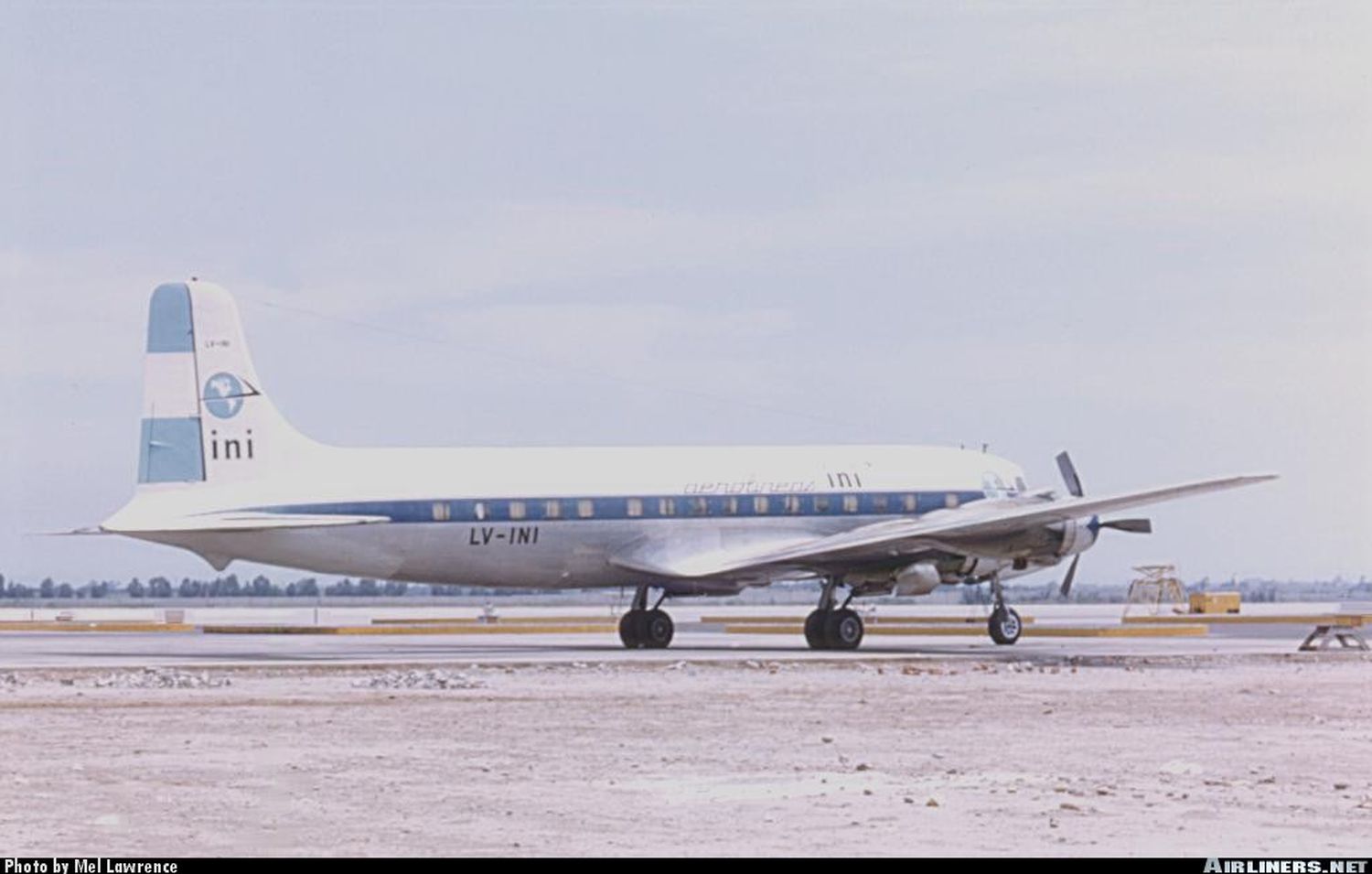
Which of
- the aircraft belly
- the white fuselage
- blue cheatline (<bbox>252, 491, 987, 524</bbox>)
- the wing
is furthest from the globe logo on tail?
the wing

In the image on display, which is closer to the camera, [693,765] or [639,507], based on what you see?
[693,765]

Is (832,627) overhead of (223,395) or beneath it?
beneath

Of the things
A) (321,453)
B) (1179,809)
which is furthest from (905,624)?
(1179,809)

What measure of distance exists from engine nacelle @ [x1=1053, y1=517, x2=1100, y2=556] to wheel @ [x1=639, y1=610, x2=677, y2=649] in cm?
781

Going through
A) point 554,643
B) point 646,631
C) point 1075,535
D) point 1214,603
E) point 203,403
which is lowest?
point 1214,603

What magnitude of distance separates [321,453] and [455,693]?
1159cm

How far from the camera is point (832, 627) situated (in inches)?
1533

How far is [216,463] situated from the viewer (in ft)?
123

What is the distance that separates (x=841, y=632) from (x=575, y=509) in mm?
5554

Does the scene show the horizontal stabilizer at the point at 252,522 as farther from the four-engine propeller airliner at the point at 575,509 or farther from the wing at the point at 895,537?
the wing at the point at 895,537

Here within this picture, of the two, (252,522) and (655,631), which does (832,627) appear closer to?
(655,631)

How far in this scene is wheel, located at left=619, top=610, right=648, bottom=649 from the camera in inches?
1603

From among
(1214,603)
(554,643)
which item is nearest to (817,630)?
(554,643)

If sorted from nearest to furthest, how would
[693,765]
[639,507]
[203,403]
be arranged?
[693,765] → [203,403] → [639,507]
